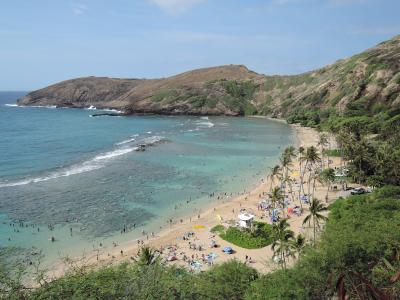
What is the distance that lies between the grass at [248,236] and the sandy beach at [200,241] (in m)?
0.72

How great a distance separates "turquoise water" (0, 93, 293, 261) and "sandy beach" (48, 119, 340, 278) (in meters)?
2.01

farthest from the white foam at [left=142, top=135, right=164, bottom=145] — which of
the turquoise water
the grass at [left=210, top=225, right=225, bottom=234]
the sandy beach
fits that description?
Result: the grass at [left=210, top=225, right=225, bottom=234]

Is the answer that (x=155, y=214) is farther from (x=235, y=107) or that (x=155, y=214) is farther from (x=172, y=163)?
(x=235, y=107)

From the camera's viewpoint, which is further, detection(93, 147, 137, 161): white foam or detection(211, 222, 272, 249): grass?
detection(93, 147, 137, 161): white foam

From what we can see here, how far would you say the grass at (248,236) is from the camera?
146 ft

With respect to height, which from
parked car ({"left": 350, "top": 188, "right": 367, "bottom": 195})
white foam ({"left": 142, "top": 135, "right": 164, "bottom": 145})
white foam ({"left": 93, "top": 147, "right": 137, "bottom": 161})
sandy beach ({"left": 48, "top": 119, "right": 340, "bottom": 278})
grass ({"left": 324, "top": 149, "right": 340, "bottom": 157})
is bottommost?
sandy beach ({"left": 48, "top": 119, "right": 340, "bottom": 278})

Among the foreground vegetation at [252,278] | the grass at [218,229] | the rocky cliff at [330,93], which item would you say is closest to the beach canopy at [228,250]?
the grass at [218,229]

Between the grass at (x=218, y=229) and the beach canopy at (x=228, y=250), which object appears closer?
the beach canopy at (x=228, y=250)

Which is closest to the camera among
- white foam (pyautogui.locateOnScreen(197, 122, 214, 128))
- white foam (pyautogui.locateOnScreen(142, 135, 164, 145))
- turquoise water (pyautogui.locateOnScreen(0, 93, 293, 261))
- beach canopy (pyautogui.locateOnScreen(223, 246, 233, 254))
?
beach canopy (pyautogui.locateOnScreen(223, 246, 233, 254))

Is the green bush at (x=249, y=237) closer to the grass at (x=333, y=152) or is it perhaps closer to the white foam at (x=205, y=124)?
the grass at (x=333, y=152)

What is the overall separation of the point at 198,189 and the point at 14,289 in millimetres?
45801

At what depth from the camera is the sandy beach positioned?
40.9 metres

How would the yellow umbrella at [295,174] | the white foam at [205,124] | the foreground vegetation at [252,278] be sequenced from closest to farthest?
the foreground vegetation at [252,278], the yellow umbrella at [295,174], the white foam at [205,124]

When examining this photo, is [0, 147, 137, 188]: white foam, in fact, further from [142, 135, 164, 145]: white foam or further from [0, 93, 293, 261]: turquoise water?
[142, 135, 164, 145]: white foam
